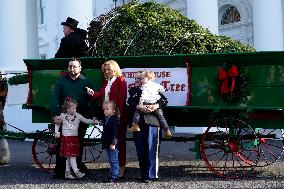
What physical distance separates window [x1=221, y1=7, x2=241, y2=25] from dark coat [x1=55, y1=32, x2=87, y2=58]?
47.2ft

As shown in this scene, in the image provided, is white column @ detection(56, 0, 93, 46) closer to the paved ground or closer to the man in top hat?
the paved ground

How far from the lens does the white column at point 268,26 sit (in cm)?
1822

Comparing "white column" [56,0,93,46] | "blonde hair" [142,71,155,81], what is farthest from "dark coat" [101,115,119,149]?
"white column" [56,0,93,46]

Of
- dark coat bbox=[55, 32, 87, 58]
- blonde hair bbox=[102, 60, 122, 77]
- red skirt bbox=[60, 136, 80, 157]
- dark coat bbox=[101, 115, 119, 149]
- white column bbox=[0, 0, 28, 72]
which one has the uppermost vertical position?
white column bbox=[0, 0, 28, 72]

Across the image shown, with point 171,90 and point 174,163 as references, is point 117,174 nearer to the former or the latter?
point 171,90

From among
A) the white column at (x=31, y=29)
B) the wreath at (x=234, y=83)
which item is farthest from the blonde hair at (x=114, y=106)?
the white column at (x=31, y=29)

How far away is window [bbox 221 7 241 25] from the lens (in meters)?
22.4

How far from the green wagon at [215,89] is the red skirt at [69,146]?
2.35 ft

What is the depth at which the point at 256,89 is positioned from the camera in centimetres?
719

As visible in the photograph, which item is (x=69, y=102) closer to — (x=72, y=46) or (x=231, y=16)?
(x=72, y=46)

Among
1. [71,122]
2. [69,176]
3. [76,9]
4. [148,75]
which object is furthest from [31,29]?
[148,75]

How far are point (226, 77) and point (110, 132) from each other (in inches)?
60.4

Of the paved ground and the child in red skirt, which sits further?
the child in red skirt

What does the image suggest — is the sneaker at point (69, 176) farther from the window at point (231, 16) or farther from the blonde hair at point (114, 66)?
the window at point (231, 16)
